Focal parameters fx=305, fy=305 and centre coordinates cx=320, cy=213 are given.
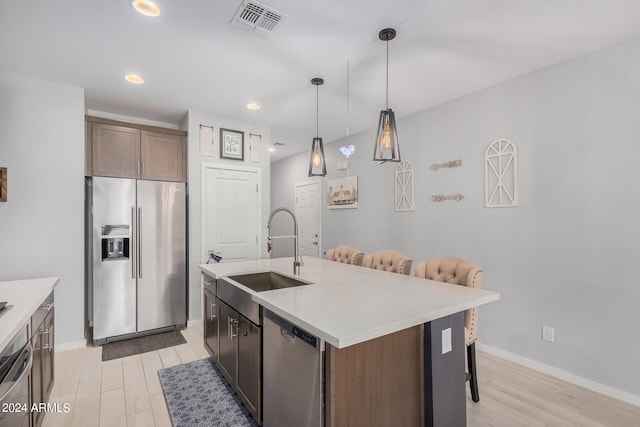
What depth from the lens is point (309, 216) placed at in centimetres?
593

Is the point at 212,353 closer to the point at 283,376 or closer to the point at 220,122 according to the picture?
the point at 283,376

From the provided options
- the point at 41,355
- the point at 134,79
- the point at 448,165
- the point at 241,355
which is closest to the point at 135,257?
the point at 41,355

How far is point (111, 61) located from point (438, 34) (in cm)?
268

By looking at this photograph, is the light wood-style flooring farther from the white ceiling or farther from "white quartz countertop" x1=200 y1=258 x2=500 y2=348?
the white ceiling

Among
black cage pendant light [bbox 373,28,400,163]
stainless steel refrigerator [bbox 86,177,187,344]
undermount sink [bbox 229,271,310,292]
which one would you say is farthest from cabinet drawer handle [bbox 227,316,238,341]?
stainless steel refrigerator [bbox 86,177,187,344]

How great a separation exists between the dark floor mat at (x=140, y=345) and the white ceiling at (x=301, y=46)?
8.92 ft

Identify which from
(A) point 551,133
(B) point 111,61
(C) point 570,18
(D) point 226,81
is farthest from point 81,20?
(A) point 551,133

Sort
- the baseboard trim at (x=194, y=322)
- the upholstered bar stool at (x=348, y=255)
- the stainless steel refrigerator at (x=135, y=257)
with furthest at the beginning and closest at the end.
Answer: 1. the baseboard trim at (x=194, y=322)
2. the stainless steel refrigerator at (x=135, y=257)
3. the upholstered bar stool at (x=348, y=255)

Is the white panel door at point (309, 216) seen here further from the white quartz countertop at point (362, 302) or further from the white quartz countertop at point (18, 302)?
the white quartz countertop at point (18, 302)

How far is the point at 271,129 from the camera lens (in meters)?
4.66

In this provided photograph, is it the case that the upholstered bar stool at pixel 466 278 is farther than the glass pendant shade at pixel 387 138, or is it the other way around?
the glass pendant shade at pixel 387 138

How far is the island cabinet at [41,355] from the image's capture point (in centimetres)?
175

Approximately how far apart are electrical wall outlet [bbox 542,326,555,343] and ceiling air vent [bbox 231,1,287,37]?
3.30 metres

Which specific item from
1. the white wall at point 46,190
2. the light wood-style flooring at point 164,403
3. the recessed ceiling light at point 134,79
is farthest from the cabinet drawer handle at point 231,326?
the recessed ceiling light at point 134,79
